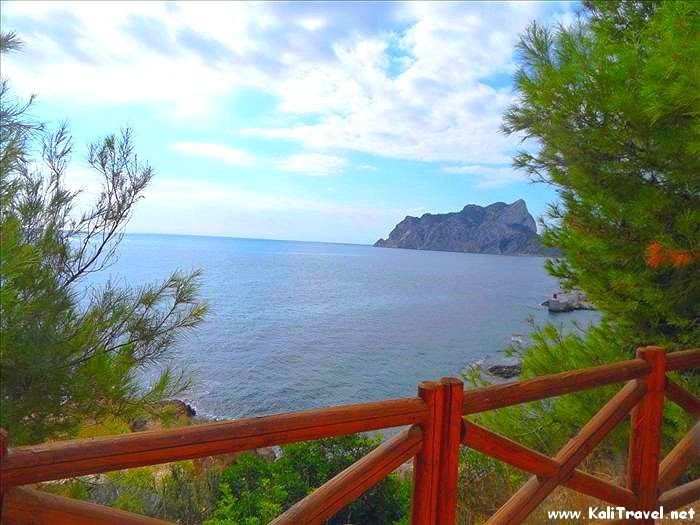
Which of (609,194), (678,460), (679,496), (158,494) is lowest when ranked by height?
(158,494)

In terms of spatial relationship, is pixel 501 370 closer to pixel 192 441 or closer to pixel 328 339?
pixel 328 339

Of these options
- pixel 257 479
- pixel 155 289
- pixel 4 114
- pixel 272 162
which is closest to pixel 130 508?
pixel 257 479

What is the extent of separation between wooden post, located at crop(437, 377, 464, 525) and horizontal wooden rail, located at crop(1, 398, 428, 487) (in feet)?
0.37

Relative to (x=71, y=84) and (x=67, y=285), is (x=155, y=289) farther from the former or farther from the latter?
(x=71, y=84)

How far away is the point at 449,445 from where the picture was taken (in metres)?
1.93

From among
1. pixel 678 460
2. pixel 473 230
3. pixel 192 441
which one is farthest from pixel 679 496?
pixel 473 230

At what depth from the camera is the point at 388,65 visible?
61.0 ft

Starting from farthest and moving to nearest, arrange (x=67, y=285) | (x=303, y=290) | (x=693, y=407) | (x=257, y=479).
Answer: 1. (x=303, y=290)
2. (x=257, y=479)
3. (x=67, y=285)
4. (x=693, y=407)

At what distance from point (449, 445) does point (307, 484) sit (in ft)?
11.4

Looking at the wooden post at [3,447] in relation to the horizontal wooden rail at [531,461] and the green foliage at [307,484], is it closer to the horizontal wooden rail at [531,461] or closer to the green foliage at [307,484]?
the horizontal wooden rail at [531,461]

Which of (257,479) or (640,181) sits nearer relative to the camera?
(640,181)

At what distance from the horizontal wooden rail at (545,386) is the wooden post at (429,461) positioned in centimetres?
13

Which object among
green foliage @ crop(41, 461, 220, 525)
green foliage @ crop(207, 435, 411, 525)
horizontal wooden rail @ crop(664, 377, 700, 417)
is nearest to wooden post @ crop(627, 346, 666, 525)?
horizontal wooden rail @ crop(664, 377, 700, 417)

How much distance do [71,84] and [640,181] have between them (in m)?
5.69
